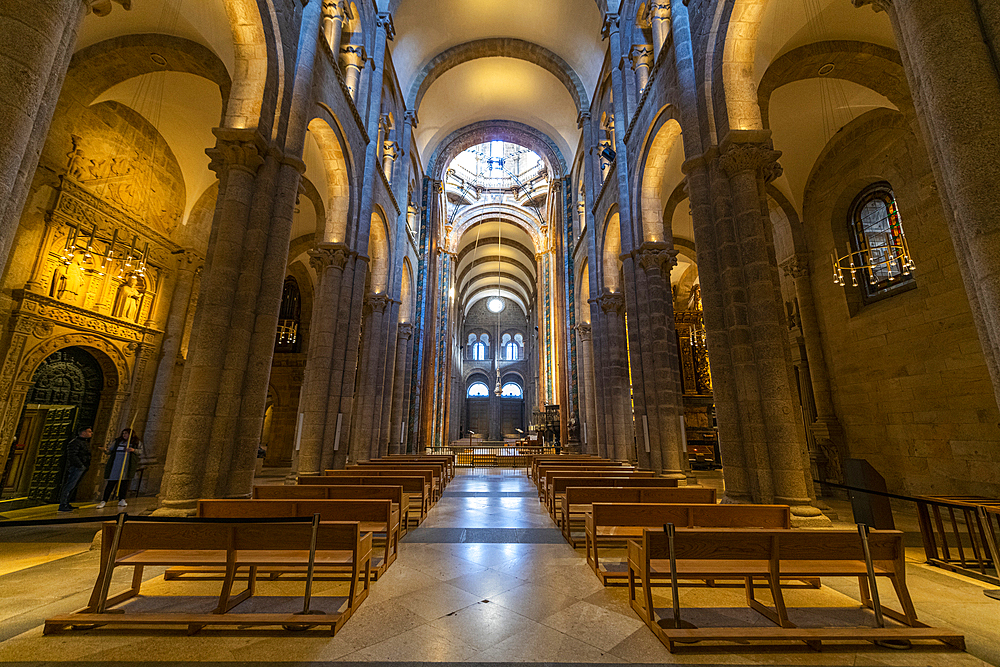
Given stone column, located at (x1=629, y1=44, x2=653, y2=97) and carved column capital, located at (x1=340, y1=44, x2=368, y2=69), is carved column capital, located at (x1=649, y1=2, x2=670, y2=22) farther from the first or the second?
carved column capital, located at (x1=340, y1=44, x2=368, y2=69)

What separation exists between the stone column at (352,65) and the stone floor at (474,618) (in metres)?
11.6

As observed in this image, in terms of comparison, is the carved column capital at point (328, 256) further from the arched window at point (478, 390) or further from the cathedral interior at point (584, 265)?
the arched window at point (478, 390)

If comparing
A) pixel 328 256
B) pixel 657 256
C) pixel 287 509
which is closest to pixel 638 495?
pixel 287 509

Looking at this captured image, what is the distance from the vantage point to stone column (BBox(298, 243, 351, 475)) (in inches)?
371

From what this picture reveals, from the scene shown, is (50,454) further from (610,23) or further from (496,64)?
(496,64)

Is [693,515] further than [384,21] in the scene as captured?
No

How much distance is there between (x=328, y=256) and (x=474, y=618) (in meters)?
9.39

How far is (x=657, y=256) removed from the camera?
1047cm

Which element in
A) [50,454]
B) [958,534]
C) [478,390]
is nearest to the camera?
[958,534]

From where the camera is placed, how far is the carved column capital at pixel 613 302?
14.1 meters

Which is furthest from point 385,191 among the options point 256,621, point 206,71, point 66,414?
point 256,621

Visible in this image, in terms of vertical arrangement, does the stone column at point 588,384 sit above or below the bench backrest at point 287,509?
above

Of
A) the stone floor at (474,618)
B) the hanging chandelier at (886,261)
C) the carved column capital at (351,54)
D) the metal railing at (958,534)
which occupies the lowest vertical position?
the stone floor at (474,618)

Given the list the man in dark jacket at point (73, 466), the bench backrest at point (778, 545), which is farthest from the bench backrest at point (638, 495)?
the man in dark jacket at point (73, 466)
